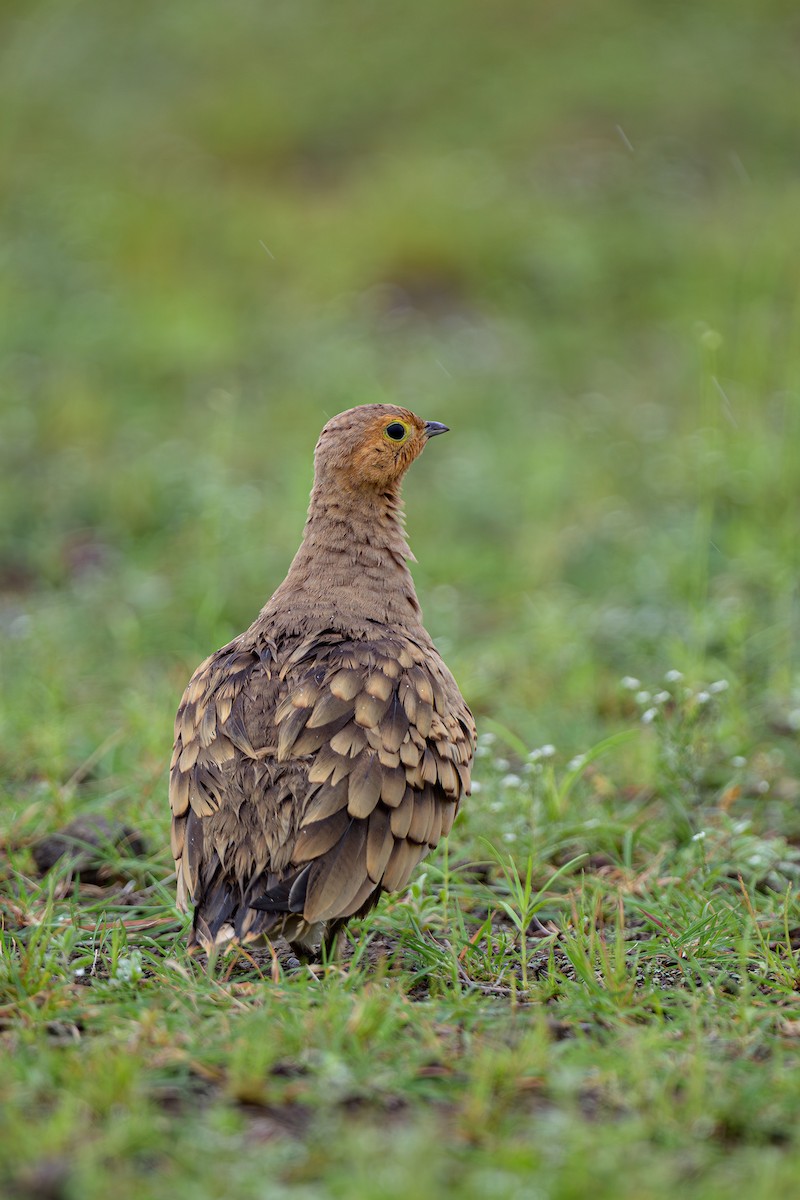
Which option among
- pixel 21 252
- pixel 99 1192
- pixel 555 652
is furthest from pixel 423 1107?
pixel 21 252

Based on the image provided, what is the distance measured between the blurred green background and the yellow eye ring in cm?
155

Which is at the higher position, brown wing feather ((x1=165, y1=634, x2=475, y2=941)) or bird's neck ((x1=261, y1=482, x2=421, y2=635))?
bird's neck ((x1=261, y1=482, x2=421, y2=635))

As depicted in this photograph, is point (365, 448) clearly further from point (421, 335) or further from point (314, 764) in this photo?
point (421, 335)

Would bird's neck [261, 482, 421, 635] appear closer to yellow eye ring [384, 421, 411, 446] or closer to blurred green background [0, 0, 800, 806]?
yellow eye ring [384, 421, 411, 446]

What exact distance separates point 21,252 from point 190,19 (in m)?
7.62

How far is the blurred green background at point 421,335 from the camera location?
623cm

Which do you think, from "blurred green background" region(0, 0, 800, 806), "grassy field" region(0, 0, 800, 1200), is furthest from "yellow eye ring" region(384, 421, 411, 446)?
"blurred green background" region(0, 0, 800, 806)

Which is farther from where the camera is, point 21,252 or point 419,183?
point 419,183

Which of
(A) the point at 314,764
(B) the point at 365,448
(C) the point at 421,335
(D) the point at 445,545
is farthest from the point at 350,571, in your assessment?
(C) the point at 421,335

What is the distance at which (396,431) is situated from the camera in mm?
4426

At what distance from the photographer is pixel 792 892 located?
13.4 ft

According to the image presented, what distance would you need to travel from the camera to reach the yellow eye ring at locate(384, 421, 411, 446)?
4.41 m

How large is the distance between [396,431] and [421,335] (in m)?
7.22

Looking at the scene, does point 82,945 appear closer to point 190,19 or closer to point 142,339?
point 142,339
